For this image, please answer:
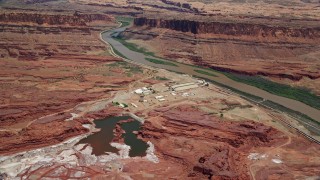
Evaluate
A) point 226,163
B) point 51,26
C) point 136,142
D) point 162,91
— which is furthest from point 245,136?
point 51,26

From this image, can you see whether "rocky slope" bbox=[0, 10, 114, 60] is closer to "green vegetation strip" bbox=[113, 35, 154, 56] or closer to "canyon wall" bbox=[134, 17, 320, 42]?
"green vegetation strip" bbox=[113, 35, 154, 56]

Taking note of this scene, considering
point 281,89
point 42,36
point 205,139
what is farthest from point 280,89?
point 42,36

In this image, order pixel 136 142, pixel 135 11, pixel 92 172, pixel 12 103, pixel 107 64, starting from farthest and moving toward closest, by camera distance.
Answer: pixel 135 11
pixel 107 64
pixel 12 103
pixel 136 142
pixel 92 172

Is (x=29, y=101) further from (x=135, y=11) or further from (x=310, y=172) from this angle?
(x=135, y=11)

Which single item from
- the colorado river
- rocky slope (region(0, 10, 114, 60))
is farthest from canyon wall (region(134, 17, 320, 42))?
rocky slope (region(0, 10, 114, 60))

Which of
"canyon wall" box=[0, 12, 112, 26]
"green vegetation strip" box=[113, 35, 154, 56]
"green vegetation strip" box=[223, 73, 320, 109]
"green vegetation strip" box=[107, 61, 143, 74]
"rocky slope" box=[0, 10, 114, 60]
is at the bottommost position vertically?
"green vegetation strip" box=[223, 73, 320, 109]

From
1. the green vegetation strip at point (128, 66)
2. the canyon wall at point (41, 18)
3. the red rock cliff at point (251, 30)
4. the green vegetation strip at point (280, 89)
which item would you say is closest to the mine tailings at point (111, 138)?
the green vegetation strip at point (128, 66)
